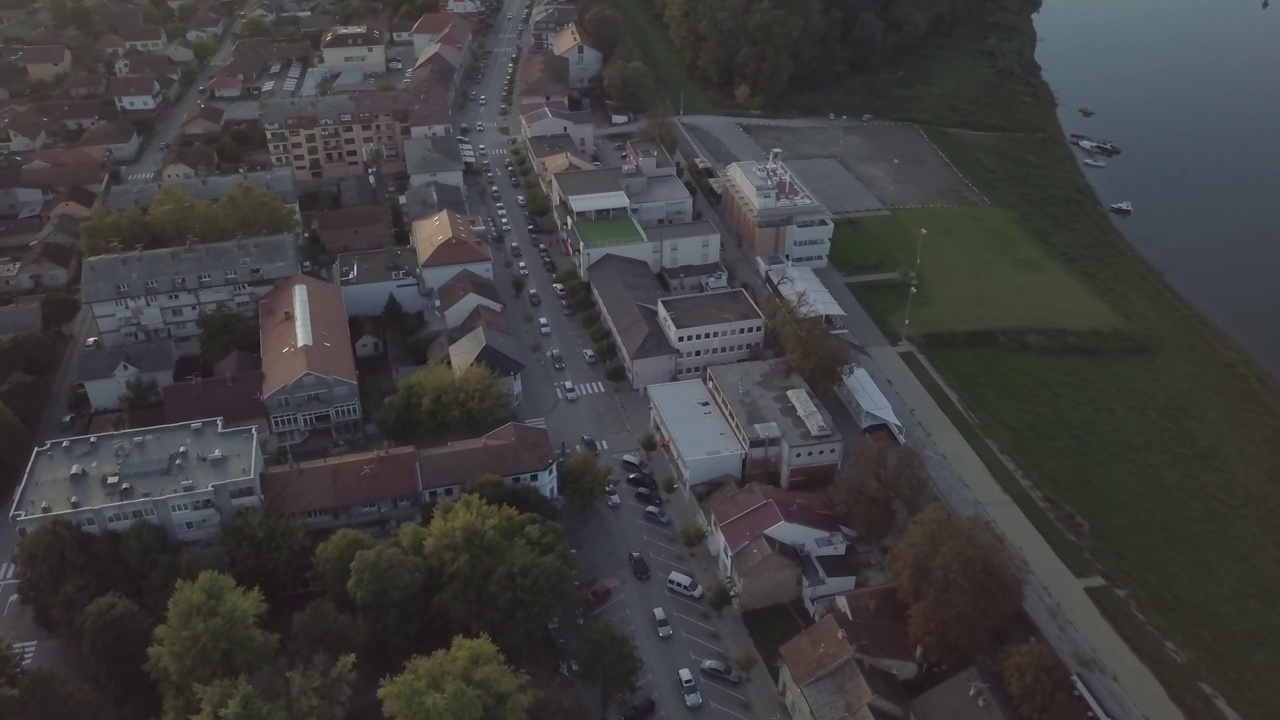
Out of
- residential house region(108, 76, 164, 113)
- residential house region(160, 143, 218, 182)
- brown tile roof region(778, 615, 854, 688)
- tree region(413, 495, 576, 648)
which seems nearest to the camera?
brown tile roof region(778, 615, 854, 688)

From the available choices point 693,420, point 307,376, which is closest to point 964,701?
point 693,420

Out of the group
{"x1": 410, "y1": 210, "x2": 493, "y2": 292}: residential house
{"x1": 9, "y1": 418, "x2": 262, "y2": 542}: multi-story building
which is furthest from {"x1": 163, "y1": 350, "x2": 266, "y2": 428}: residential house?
{"x1": 410, "y1": 210, "x2": 493, "y2": 292}: residential house

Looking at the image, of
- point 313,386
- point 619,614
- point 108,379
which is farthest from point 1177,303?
point 108,379

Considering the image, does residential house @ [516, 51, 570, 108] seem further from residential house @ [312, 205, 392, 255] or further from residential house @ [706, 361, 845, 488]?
residential house @ [706, 361, 845, 488]

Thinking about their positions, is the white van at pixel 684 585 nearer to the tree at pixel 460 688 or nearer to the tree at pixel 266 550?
the tree at pixel 460 688

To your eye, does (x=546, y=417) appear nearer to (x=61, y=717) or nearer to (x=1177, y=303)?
(x=61, y=717)

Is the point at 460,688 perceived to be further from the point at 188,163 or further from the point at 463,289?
the point at 188,163
